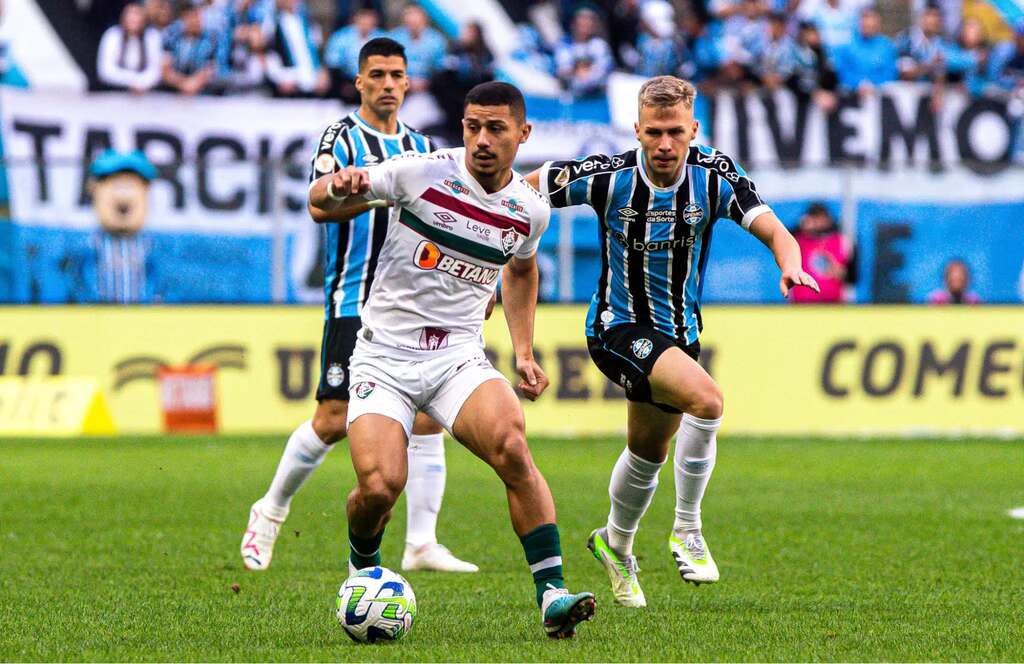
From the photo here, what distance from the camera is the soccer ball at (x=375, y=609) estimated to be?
575 cm

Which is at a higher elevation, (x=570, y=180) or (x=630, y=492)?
(x=570, y=180)

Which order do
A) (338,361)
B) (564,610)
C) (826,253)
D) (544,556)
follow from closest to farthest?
(564,610) → (544,556) → (338,361) → (826,253)

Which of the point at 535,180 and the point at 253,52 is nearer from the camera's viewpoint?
the point at 535,180

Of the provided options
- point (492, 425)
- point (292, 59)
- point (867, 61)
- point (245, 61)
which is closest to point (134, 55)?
point (245, 61)

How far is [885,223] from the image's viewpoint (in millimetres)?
17078

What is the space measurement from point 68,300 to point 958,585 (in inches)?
433

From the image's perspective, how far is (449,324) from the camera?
630 centimetres

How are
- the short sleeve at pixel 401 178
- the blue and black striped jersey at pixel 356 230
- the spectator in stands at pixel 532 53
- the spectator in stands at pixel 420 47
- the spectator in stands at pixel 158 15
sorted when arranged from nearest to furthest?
1. the short sleeve at pixel 401 178
2. the blue and black striped jersey at pixel 356 230
3. the spectator in stands at pixel 158 15
4. the spectator in stands at pixel 420 47
5. the spectator in stands at pixel 532 53

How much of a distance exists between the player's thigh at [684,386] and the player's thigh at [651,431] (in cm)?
22

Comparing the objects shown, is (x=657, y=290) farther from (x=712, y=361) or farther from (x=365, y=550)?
(x=712, y=361)

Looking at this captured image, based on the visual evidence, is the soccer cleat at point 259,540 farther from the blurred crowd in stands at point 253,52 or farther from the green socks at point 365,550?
the blurred crowd in stands at point 253,52

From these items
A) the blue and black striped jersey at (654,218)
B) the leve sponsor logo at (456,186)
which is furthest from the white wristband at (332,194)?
the blue and black striped jersey at (654,218)

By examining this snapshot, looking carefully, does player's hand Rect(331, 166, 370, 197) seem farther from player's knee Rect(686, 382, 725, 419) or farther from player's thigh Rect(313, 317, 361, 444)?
player's thigh Rect(313, 317, 361, 444)

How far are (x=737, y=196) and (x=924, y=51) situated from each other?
50.0ft
